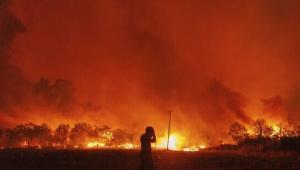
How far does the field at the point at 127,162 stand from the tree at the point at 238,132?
14.5 meters

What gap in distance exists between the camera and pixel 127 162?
1193 inches

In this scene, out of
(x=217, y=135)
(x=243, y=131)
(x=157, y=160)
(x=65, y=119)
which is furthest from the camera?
(x=65, y=119)

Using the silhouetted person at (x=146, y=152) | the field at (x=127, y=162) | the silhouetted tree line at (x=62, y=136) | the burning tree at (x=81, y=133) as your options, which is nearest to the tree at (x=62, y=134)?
the silhouetted tree line at (x=62, y=136)

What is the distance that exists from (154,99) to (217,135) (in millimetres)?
11608

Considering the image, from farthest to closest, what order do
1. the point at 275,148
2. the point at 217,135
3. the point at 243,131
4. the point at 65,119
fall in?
1. the point at 65,119
2. the point at 217,135
3. the point at 243,131
4. the point at 275,148

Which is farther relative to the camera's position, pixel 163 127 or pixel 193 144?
pixel 163 127

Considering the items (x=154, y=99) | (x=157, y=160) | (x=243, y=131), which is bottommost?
(x=157, y=160)

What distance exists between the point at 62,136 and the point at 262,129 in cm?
2147

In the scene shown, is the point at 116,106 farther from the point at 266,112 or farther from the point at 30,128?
the point at 266,112

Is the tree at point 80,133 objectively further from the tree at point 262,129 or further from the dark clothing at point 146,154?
the dark clothing at point 146,154

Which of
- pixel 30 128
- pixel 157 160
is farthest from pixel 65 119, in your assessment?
pixel 157 160

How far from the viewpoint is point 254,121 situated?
5094cm

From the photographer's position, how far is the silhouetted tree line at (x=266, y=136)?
3837 centimetres

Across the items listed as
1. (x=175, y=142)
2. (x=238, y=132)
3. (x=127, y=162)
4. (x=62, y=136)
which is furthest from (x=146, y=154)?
(x=62, y=136)
